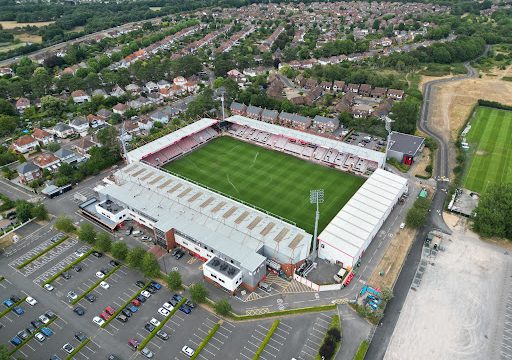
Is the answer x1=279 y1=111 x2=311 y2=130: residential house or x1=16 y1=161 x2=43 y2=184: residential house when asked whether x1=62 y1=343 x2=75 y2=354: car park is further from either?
x1=279 y1=111 x2=311 y2=130: residential house

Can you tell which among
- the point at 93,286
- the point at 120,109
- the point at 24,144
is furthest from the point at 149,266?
the point at 120,109

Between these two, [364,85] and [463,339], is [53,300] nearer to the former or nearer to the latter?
[463,339]

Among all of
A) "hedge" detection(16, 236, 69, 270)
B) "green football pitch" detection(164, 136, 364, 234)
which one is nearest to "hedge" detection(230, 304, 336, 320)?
"green football pitch" detection(164, 136, 364, 234)

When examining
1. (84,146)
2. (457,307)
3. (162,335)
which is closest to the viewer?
(162,335)

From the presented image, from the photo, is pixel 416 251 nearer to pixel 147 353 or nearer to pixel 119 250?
pixel 147 353

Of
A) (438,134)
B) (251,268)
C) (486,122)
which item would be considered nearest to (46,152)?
(251,268)

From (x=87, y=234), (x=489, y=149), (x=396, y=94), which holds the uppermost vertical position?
(x=396, y=94)

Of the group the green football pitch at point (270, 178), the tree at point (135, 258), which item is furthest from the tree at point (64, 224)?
the green football pitch at point (270, 178)
